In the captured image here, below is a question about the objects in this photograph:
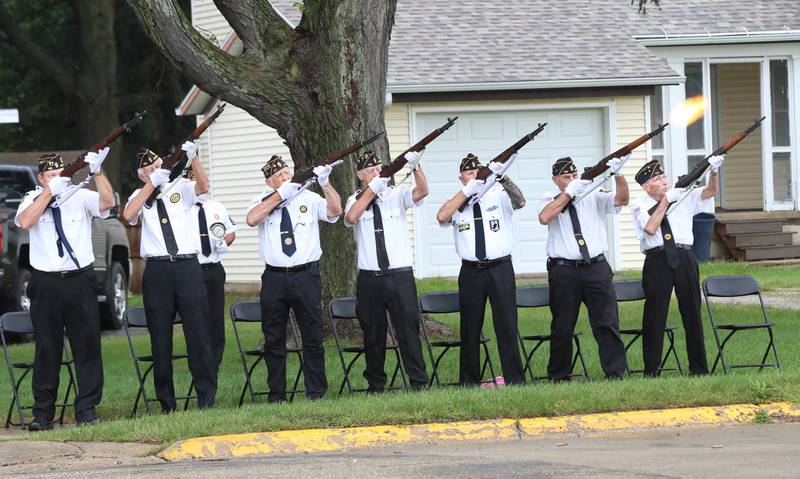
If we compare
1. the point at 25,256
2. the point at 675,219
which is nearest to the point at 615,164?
the point at 675,219

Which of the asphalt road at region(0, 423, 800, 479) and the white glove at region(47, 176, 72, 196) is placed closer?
the asphalt road at region(0, 423, 800, 479)

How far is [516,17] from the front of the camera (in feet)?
78.9

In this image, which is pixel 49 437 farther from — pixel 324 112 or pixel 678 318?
pixel 678 318

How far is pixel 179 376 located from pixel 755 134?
1458cm

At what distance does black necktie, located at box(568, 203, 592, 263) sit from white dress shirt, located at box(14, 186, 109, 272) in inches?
152

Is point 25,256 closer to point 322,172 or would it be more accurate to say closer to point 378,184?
point 322,172

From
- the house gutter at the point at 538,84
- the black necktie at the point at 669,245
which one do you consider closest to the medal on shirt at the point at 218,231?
the black necktie at the point at 669,245

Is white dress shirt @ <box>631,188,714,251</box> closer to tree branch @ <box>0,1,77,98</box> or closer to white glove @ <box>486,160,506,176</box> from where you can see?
white glove @ <box>486,160,506,176</box>

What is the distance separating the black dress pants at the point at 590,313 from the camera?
1142cm

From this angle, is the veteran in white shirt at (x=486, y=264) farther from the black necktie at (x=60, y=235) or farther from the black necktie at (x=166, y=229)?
the black necktie at (x=60, y=235)

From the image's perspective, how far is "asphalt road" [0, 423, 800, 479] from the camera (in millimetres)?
7930

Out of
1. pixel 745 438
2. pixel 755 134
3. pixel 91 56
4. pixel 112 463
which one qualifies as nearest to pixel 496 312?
pixel 745 438

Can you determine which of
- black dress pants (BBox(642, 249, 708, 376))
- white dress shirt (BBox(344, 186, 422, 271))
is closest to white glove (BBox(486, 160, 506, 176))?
white dress shirt (BBox(344, 186, 422, 271))

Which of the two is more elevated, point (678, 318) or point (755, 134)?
point (755, 134)
